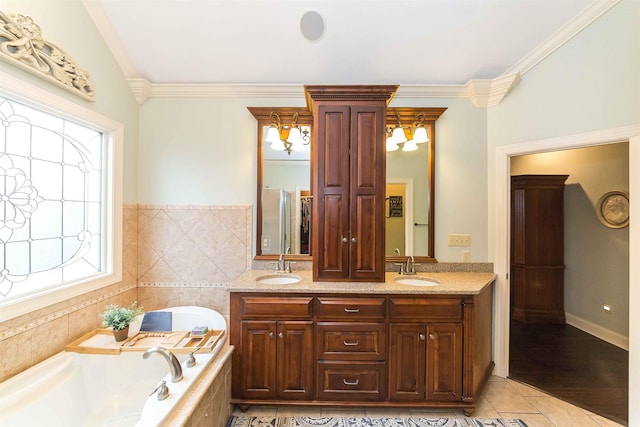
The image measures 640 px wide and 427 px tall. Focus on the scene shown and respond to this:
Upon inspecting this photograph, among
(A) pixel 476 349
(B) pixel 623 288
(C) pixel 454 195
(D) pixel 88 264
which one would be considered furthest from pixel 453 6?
(B) pixel 623 288

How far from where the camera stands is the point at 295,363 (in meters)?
1.90

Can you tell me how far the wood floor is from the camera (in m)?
2.07

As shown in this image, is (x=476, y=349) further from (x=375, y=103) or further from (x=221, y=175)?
(x=221, y=175)

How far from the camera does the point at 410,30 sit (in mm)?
2084

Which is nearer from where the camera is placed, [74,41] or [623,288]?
[74,41]

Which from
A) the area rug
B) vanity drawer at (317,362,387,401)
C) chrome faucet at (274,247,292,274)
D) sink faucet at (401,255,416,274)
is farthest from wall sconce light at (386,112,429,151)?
the area rug

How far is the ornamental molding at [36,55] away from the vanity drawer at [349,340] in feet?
7.67

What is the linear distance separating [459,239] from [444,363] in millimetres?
1093

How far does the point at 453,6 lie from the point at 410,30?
310mm

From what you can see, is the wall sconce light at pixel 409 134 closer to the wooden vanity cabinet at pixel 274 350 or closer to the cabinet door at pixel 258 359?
the wooden vanity cabinet at pixel 274 350

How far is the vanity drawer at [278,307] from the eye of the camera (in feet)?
6.29

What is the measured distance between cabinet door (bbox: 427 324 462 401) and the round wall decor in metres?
2.80

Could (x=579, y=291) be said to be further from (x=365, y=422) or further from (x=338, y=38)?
(x=338, y=38)

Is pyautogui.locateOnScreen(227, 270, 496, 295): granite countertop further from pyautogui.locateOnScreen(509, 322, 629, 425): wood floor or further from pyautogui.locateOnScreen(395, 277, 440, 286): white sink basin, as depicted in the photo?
pyautogui.locateOnScreen(509, 322, 629, 425): wood floor
